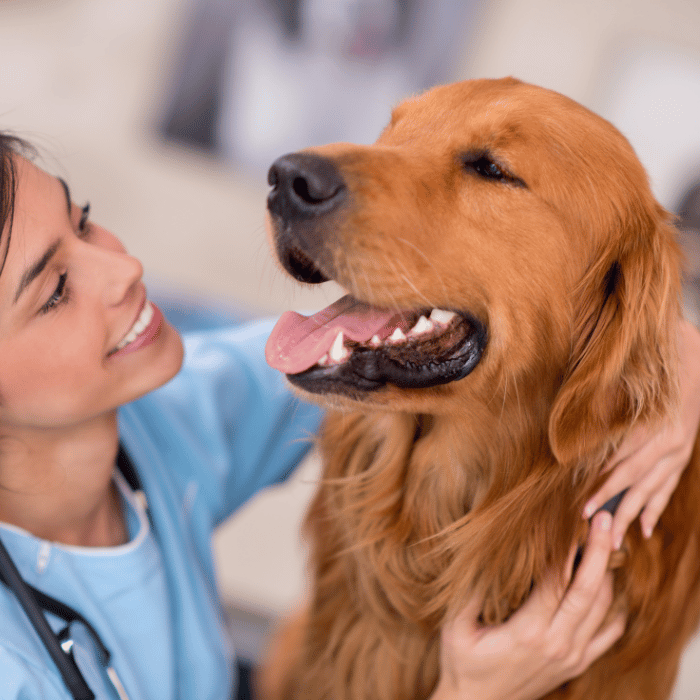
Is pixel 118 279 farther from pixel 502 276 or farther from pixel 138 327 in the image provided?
pixel 502 276

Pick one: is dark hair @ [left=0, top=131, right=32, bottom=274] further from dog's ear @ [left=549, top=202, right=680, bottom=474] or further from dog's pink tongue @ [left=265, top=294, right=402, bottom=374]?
dog's ear @ [left=549, top=202, right=680, bottom=474]

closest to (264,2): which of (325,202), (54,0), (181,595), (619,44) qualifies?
(54,0)

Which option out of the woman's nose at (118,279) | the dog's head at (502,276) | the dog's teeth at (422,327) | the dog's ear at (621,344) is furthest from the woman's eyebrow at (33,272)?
the dog's ear at (621,344)

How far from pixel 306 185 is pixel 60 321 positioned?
0.47m

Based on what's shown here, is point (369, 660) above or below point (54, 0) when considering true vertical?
below

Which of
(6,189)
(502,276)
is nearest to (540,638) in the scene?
(502,276)

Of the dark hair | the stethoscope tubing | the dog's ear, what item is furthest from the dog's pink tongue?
the stethoscope tubing

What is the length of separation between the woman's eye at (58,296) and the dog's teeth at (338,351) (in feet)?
1.51

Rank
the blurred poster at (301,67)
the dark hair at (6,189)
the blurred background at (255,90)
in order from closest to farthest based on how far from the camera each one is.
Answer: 1. the dark hair at (6,189)
2. the blurred background at (255,90)
3. the blurred poster at (301,67)

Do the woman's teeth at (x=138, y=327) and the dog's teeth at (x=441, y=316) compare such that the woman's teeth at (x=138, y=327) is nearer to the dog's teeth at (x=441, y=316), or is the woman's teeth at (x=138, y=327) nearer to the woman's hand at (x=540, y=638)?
the dog's teeth at (x=441, y=316)

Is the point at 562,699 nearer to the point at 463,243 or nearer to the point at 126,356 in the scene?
the point at 463,243

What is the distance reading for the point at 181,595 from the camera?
1352 millimetres

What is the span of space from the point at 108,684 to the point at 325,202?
966 millimetres

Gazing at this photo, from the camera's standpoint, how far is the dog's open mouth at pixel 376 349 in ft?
3.44
